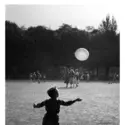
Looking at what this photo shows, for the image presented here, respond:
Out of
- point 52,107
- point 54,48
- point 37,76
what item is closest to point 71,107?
point 37,76

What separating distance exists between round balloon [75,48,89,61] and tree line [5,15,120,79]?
0.24 ft

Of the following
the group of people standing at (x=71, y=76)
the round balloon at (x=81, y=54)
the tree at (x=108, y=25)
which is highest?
the tree at (x=108, y=25)

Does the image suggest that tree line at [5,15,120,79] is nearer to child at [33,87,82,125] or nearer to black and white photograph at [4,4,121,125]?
black and white photograph at [4,4,121,125]

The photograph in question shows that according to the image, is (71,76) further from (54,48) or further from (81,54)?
(54,48)

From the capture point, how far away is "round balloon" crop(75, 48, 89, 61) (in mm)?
5801

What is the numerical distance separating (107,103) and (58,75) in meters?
1.31

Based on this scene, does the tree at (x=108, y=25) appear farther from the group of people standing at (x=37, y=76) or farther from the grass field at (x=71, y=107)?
the group of people standing at (x=37, y=76)

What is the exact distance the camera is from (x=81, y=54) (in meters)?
5.83

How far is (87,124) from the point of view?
5664mm

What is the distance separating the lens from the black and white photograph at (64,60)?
5750 millimetres

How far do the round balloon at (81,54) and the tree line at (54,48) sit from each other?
0.24ft

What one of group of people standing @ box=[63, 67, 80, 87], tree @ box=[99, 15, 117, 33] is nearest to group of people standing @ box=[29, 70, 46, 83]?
group of people standing @ box=[63, 67, 80, 87]

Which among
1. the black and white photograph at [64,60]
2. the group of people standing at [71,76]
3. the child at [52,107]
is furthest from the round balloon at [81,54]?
the child at [52,107]
